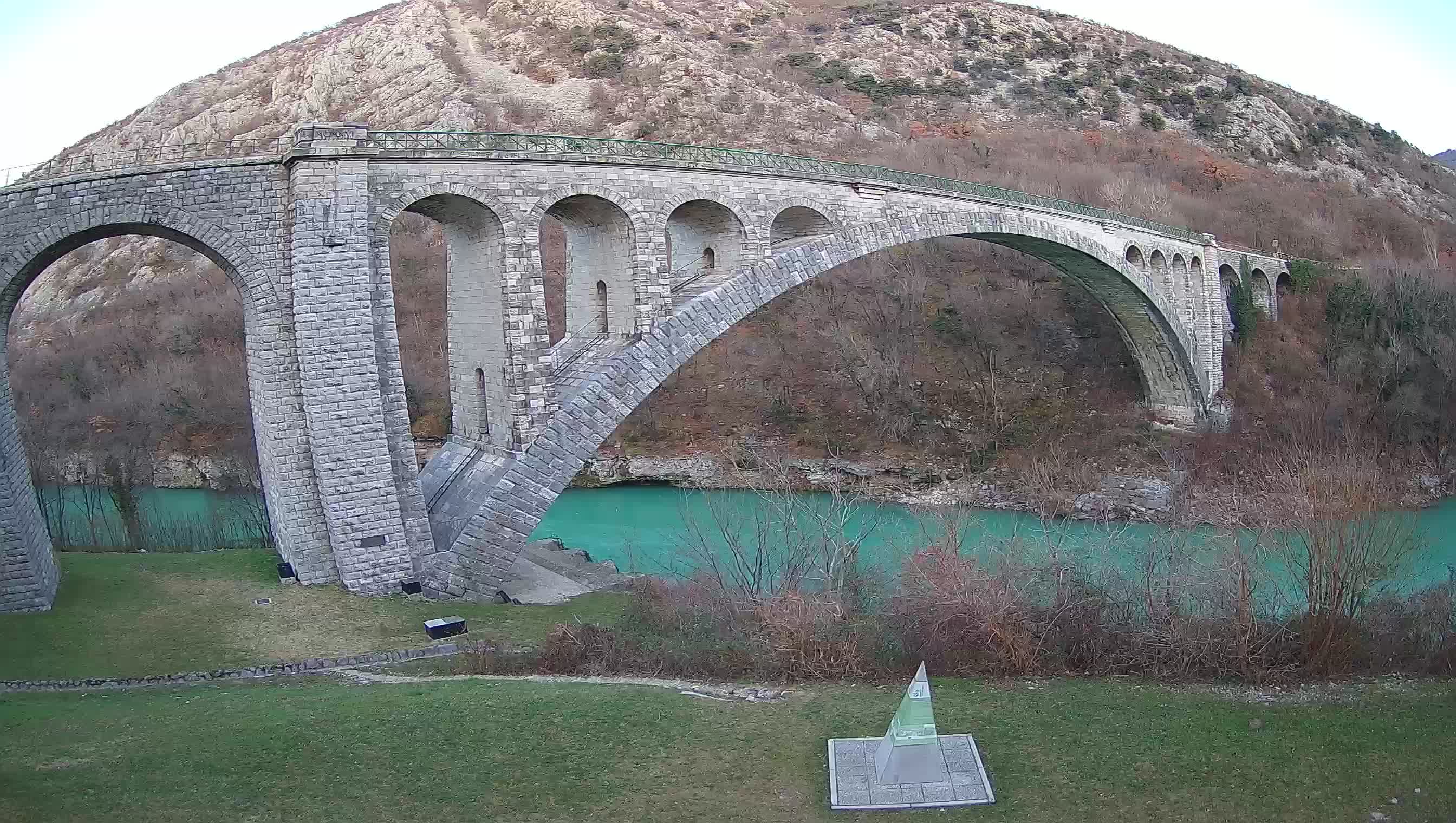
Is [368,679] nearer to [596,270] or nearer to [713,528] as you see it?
[596,270]

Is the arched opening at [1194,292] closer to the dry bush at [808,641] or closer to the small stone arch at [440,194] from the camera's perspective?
the dry bush at [808,641]

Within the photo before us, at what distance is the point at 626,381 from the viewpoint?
1903cm

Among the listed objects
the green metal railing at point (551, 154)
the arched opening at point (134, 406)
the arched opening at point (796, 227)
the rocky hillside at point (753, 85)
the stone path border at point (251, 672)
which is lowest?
the stone path border at point (251, 672)

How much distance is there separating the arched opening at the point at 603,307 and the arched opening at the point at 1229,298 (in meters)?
27.8

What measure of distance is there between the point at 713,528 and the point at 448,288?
1245 centimetres

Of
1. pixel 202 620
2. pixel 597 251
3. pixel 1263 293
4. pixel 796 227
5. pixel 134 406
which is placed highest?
pixel 796 227

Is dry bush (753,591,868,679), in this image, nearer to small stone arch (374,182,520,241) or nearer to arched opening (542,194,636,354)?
arched opening (542,194,636,354)

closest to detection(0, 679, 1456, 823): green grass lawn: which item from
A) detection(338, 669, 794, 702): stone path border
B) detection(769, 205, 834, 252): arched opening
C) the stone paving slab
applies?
the stone paving slab

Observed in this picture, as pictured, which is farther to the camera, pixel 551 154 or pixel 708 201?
pixel 708 201

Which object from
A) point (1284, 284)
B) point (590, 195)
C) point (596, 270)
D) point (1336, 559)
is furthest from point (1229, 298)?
point (590, 195)

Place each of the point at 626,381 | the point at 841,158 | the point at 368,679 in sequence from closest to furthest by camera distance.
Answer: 1. the point at 368,679
2. the point at 626,381
3. the point at 841,158

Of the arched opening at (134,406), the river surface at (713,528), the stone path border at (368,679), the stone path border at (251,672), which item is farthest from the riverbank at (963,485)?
the arched opening at (134,406)

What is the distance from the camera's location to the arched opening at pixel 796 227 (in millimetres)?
21969

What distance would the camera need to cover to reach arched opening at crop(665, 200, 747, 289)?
20812 mm
